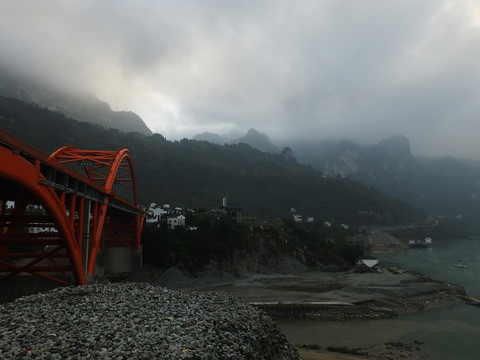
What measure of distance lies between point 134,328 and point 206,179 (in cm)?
13976

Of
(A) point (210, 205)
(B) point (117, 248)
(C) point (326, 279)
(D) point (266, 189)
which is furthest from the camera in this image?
(D) point (266, 189)

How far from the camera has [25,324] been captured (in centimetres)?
1145

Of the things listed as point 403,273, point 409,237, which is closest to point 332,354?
point 403,273

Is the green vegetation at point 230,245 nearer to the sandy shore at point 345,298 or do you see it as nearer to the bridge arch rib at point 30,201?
the sandy shore at point 345,298

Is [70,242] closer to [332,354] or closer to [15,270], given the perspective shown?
[15,270]

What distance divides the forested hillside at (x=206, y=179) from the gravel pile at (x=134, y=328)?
9211cm

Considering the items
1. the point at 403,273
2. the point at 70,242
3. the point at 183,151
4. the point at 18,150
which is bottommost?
the point at 403,273

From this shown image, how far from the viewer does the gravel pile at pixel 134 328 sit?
9.55 meters

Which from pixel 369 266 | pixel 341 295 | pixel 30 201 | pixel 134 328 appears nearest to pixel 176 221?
pixel 341 295

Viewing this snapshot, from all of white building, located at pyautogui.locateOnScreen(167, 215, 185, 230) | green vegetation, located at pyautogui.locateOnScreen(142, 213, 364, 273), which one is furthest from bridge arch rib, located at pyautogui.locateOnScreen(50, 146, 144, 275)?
white building, located at pyautogui.locateOnScreen(167, 215, 185, 230)

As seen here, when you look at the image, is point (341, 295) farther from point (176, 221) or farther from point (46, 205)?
point (46, 205)

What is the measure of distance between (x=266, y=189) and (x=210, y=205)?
1875 inches

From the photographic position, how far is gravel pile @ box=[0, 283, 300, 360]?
31.3ft

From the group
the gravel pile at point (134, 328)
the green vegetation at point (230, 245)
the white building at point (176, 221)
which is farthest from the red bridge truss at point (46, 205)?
the white building at point (176, 221)
